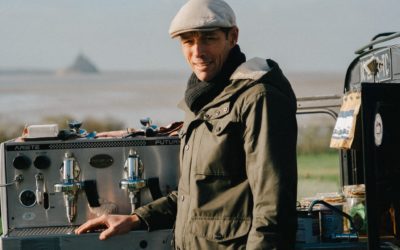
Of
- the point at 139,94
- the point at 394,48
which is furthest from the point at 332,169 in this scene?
the point at 394,48

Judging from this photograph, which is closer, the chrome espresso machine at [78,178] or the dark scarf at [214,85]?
the dark scarf at [214,85]

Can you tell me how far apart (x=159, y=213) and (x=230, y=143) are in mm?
716

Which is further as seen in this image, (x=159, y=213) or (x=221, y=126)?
(x=159, y=213)

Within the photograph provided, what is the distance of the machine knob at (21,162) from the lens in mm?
3307

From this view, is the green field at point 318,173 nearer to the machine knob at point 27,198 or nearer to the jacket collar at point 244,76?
the machine knob at point 27,198

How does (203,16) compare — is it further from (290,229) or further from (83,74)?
(83,74)

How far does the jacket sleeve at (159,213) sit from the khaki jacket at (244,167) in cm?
38

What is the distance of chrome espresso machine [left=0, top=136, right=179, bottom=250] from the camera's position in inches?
131

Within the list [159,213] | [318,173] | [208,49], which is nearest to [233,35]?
[208,49]

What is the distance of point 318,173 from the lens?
61.6 ft

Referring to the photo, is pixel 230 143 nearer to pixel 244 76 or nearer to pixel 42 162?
pixel 244 76

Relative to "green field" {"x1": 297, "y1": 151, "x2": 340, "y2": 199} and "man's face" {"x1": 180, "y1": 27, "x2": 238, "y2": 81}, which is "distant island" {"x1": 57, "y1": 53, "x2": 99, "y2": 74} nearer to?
"green field" {"x1": 297, "y1": 151, "x2": 340, "y2": 199}

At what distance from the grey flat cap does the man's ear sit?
3 cm

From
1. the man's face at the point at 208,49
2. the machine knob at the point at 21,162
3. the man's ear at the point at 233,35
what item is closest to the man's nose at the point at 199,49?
the man's face at the point at 208,49
